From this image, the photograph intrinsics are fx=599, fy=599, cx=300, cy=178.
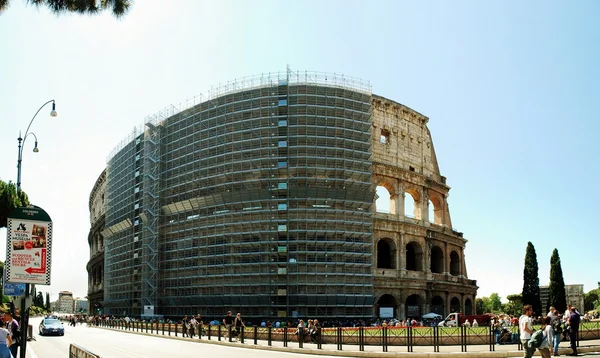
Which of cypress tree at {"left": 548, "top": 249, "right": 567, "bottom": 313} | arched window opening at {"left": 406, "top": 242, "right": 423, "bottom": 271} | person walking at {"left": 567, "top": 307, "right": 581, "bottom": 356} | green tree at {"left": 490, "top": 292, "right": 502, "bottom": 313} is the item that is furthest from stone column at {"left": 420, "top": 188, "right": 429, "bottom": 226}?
green tree at {"left": 490, "top": 292, "right": 502, "bottom": 313}

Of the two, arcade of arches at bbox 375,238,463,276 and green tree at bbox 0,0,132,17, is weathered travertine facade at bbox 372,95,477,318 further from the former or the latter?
green tree at bbox 0,0,132,17

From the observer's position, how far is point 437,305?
59781 mm

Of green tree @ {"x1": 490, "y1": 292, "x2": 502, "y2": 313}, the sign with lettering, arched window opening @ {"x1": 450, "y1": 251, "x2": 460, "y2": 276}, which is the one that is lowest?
green tree @ {"x1": 490, "y1": 292, "x2": 502, "y2": 313}

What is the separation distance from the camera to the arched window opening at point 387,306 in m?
53.2

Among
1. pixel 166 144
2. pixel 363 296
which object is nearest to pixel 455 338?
pixel 363 296

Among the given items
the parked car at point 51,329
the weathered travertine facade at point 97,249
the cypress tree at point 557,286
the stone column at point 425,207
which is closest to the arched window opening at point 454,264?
the stone column at point 425,207

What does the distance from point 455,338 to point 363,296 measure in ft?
82.9

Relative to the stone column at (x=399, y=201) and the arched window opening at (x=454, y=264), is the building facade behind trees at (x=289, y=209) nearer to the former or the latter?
the stone column at (x=399, y=201)

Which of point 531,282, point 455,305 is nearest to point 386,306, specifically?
point 455,305

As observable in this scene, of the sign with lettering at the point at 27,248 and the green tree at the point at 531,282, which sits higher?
the sign with lettering at the point at 27,248

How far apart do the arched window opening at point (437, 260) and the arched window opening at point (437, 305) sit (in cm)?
305

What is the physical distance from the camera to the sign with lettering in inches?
450

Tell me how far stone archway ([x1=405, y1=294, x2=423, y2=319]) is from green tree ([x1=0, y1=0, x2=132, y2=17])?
4872 centimetres

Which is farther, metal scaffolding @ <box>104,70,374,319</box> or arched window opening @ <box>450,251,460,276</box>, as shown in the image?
arched window opening @ <box>450,251,460,276</box>
